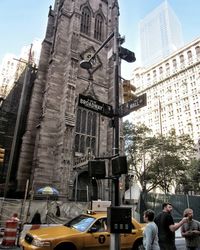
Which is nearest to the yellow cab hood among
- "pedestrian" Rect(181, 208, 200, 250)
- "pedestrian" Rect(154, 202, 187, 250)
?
"pedestrian" Rect(154, 202, 187, 250)

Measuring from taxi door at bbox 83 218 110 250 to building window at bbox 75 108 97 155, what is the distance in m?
17.1

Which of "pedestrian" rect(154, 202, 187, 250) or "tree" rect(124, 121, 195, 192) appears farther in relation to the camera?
"tree" rect(124, 121, 195, 192)

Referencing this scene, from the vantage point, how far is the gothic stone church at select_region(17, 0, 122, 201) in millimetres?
21469

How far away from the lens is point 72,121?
74.6ft

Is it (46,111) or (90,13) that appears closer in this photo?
(46,111)

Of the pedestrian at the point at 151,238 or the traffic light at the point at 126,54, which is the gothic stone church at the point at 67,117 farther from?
the pedestrian at the point at 151,238

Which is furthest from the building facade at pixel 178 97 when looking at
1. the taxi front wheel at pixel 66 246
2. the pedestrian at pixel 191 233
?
the taxi front wheel at pixel 66 246

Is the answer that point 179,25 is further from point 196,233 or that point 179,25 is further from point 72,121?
point 196,233

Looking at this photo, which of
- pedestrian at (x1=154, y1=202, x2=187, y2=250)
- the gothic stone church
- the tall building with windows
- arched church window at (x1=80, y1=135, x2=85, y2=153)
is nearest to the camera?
pedestrian at (x1=154, y1=202, x2=187, y2=250)

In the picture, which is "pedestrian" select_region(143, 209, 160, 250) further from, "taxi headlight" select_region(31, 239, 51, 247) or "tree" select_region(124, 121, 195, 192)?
"tree" select_region(124, 121, 195, 192)

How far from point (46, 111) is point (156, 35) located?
147 metres

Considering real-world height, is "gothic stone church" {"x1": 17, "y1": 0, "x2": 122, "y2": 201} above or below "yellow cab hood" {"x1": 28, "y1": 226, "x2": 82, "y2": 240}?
above

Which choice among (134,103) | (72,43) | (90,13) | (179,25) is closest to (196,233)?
(134,103)

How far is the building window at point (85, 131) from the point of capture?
24592 millimetres
